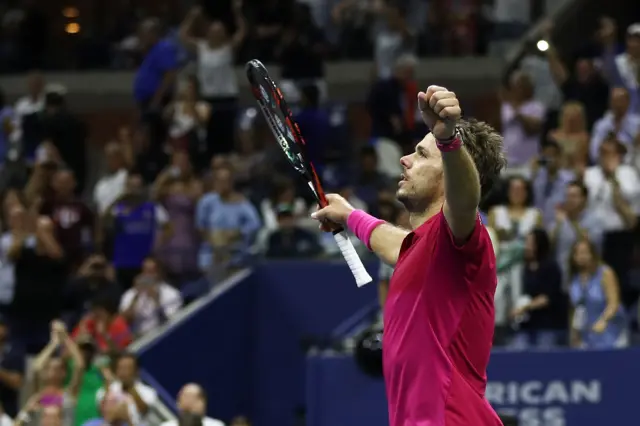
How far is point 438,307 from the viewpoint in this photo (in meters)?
4.83

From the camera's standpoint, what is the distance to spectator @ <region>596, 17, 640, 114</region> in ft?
46.5

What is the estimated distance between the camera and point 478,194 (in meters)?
4.47

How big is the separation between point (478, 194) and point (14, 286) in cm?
987

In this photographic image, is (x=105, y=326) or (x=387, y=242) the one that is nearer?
(x=387, y=242)

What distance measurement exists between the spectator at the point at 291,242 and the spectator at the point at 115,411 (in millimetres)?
3110

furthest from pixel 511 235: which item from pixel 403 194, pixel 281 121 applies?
pixel 403 194

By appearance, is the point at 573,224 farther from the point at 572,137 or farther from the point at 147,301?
the point at 147,301

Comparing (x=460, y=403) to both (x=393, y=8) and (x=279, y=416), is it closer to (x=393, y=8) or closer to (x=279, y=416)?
(x=279, y=416)

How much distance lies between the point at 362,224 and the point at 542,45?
10.3m

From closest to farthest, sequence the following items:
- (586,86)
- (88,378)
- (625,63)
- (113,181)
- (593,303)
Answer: (593,303) < (88,378) < (625,63) < (586,86) < (113,181)

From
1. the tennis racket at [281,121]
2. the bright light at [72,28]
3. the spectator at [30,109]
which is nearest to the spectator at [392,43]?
the spectator at [30,109]

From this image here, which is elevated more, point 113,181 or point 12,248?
point 113,181

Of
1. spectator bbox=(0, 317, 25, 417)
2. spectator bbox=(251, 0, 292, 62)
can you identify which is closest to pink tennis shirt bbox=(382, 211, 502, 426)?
spectator bbox=(0, 317, 25, 417)

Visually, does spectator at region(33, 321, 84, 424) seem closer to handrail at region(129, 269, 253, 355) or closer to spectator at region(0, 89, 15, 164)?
handrail at region(129, 269, 253, 355)
